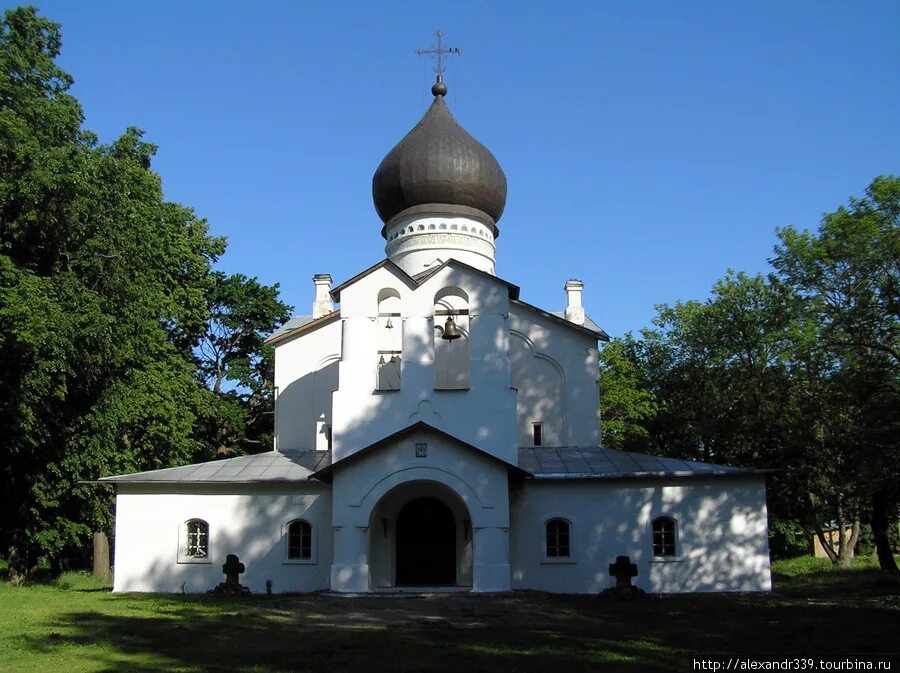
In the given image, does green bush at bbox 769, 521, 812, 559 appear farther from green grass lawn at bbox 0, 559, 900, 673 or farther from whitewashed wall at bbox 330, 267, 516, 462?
whitewashed wall at bbox 330, 267, 516, 462

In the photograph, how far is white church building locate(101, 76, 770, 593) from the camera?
1803 cm

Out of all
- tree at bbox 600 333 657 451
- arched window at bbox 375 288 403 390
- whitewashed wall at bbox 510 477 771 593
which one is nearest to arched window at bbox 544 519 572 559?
whitewashed wall at bbox 510 477 771 593

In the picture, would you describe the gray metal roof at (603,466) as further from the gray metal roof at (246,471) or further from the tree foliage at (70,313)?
the tree foliage at (70,313)

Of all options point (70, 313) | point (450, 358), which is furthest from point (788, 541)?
point (70, 313)

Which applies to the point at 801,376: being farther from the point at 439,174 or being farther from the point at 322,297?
the point at 322,297

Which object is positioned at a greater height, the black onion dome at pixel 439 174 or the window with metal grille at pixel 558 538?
the black onion dome at pixel 439 174

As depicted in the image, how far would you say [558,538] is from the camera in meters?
19.4

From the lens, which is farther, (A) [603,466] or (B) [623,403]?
(B) [623,403]

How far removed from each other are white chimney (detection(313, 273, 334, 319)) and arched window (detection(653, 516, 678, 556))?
Result: 1107cm

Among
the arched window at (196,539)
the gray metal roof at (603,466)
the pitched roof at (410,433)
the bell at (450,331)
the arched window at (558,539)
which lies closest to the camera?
the pitched roof at (410,433)

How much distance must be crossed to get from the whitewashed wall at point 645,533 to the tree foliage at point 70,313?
10443mm

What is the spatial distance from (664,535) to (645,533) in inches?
18.2

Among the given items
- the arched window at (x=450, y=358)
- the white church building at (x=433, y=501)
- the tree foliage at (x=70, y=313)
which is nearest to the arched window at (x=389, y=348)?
the white church building at (x=433, y=501)

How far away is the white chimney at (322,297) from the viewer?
25.5 metres
